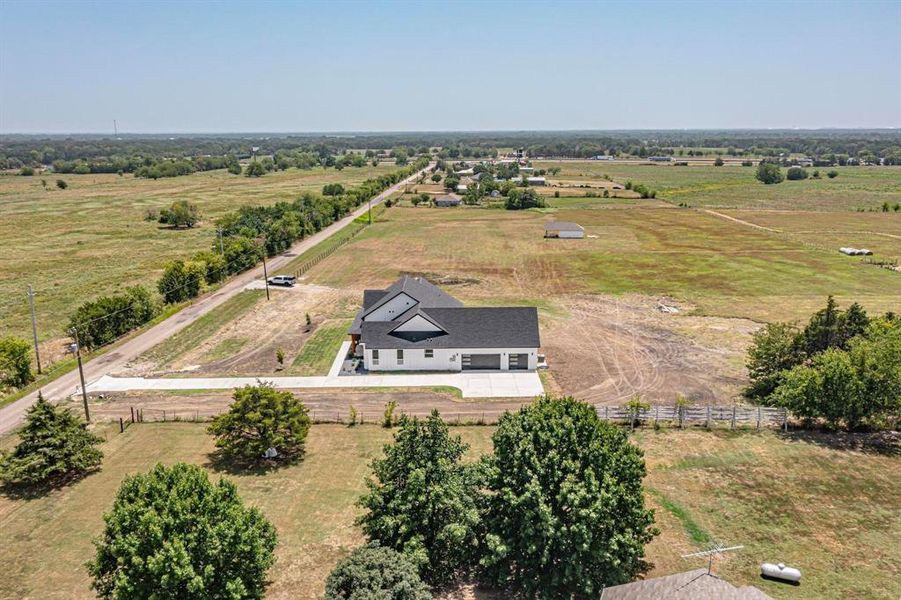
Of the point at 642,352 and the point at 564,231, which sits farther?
the point at 564,231

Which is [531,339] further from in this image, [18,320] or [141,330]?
[18,320]

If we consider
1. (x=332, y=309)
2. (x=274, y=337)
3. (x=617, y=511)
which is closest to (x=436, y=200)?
(x=332, y=309)

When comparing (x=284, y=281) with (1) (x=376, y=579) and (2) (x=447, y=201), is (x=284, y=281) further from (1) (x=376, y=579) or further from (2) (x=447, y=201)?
(2) (x=447, y=201)

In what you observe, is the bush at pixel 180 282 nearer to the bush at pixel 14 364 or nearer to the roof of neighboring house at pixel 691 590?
the bush at pixel 14 364

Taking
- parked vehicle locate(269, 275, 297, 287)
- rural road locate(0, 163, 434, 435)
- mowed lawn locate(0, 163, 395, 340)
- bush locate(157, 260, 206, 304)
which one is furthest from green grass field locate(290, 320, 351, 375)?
mowed lawn locate(0, 163, 395, 340)

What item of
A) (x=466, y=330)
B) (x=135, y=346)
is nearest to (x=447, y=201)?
(x=135, y=346)

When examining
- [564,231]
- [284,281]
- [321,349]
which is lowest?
[321,349]
